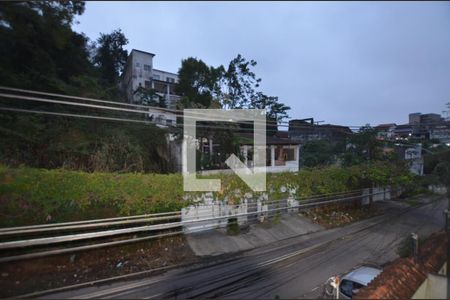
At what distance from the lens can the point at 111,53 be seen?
1180 inches

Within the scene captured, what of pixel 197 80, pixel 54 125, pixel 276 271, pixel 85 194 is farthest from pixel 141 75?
pixel 276 271

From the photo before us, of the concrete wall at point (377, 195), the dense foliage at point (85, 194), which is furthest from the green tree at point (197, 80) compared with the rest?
the dense foliage at point (85, 194)

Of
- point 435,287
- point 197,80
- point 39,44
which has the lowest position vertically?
point 435,287

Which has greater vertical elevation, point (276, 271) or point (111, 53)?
point (111, 53)

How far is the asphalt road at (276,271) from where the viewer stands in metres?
6.49

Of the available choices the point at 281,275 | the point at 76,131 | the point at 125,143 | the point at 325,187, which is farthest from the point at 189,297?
the point at 325,187

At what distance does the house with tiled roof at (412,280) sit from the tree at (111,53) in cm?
2925

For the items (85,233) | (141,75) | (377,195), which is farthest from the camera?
(141,75)

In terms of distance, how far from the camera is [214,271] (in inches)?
306

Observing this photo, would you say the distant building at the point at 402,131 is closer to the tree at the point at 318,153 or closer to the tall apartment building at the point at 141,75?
the tree at the point at 318,153

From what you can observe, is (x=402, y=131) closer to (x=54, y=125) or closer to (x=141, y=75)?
(x=54, y=125)

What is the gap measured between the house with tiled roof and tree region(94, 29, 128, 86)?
2925 centimetres

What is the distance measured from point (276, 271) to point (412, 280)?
4639 mm

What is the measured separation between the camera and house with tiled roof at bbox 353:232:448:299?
348cm
